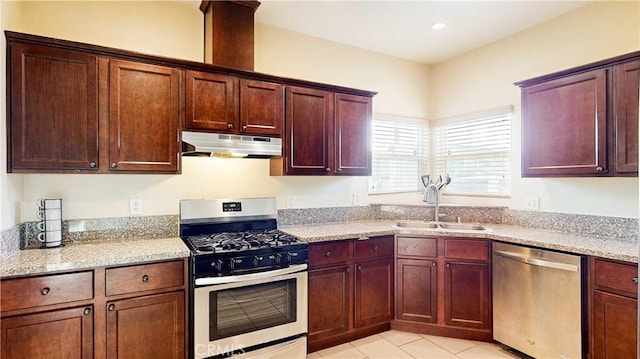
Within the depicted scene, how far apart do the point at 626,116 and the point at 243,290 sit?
2.92 meters

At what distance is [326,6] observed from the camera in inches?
114

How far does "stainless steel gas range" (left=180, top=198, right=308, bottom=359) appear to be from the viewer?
2.25 metres

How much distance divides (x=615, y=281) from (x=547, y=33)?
2.25m

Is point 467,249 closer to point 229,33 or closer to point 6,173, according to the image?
point 229,33

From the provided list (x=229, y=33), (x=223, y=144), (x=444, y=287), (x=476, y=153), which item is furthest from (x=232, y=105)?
(x=476, y=153)

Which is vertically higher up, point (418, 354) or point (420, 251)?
point (420, 251)

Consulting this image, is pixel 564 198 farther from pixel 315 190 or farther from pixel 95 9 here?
pixel 95 9

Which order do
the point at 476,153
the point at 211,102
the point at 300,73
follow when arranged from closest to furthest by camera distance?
1. the point at 211,102
2. the point at 300,73
3. the point at 476,153

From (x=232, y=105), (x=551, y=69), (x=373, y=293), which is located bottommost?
(x=373, y=293)

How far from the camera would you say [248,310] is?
242 centimetres

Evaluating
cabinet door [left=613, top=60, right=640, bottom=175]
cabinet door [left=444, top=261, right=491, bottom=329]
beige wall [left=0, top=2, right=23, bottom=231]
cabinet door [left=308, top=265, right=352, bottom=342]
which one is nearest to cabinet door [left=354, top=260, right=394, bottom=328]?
cabinet door [left=308, top=265, right=352, bottom=342]

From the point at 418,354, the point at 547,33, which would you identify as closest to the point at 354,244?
the point at 418,354

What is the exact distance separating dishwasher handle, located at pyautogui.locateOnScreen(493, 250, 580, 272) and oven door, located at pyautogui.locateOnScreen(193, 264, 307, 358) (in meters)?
1.61

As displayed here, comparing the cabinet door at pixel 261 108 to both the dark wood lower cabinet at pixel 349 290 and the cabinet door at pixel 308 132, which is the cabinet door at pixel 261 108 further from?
the dark wood lower cabinet at pixel 349 290
